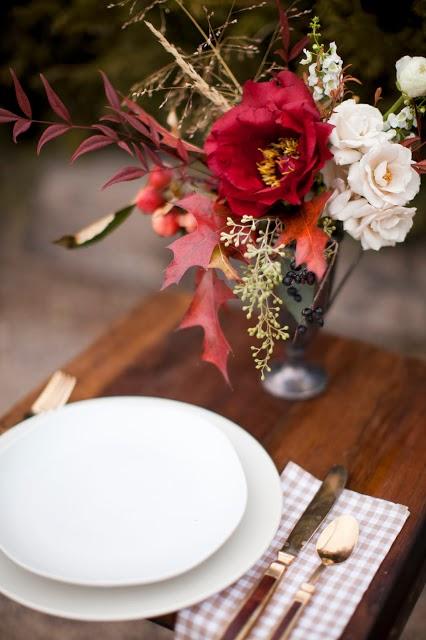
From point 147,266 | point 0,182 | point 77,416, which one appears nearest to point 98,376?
point 77,416

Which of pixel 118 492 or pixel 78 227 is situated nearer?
pixel 118 492

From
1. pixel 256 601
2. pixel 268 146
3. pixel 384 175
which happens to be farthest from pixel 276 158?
pixel 256 601

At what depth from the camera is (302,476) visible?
840mm

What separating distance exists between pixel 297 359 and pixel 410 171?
366 mm

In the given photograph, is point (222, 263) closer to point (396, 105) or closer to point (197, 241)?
point (197, 241)

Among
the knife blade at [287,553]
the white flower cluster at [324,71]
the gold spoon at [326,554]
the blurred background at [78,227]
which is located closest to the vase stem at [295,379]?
the knife blade at [287,553]

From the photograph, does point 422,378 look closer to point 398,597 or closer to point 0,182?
point 398,597

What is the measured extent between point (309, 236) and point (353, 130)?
0.12 meters

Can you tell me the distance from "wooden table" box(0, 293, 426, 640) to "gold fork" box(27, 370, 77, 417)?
2 cm

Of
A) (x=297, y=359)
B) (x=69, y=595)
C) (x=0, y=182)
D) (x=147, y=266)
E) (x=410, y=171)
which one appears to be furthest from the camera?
(x=0, y=182)

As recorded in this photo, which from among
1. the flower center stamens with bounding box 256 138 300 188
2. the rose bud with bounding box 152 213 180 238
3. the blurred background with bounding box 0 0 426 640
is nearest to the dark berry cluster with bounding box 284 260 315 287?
the flower center stamens with bounding box 256 138 300 188

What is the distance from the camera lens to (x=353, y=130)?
76 centimetres

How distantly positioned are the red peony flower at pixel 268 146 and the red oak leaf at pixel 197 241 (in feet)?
0.09

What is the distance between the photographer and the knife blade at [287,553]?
65cm
